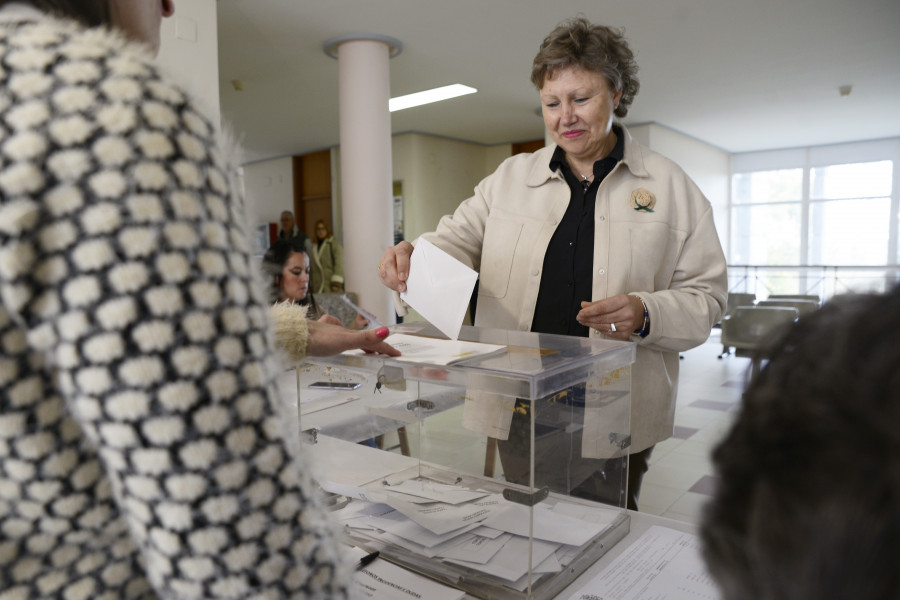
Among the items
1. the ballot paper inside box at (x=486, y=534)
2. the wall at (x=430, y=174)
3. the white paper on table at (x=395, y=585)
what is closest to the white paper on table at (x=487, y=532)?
the ballot paper inside box at (x=486, y=534)

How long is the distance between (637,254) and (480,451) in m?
0.79

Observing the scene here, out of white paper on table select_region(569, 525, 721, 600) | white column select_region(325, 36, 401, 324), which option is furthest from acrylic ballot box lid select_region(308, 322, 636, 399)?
white column select_region(325, 36, 401, 324)

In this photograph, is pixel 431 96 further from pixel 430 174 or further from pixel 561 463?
pixel 561 463

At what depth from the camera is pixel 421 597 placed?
37.4 inches

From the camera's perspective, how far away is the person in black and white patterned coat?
439mm

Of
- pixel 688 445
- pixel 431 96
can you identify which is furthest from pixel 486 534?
pixel 431 96

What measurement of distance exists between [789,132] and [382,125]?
795 centimetres

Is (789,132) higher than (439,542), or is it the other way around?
(789,132)

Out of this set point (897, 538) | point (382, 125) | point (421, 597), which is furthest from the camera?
point (382, 125)

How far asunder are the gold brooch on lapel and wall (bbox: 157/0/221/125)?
8.90ft

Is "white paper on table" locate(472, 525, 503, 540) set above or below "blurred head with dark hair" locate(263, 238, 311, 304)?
below

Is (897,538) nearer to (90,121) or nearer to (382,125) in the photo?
(90,121)

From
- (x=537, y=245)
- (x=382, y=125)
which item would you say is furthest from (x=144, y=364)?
(x=382, y=125)

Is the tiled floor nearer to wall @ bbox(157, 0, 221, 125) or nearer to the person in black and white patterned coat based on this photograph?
the person in black and white patterned coat
